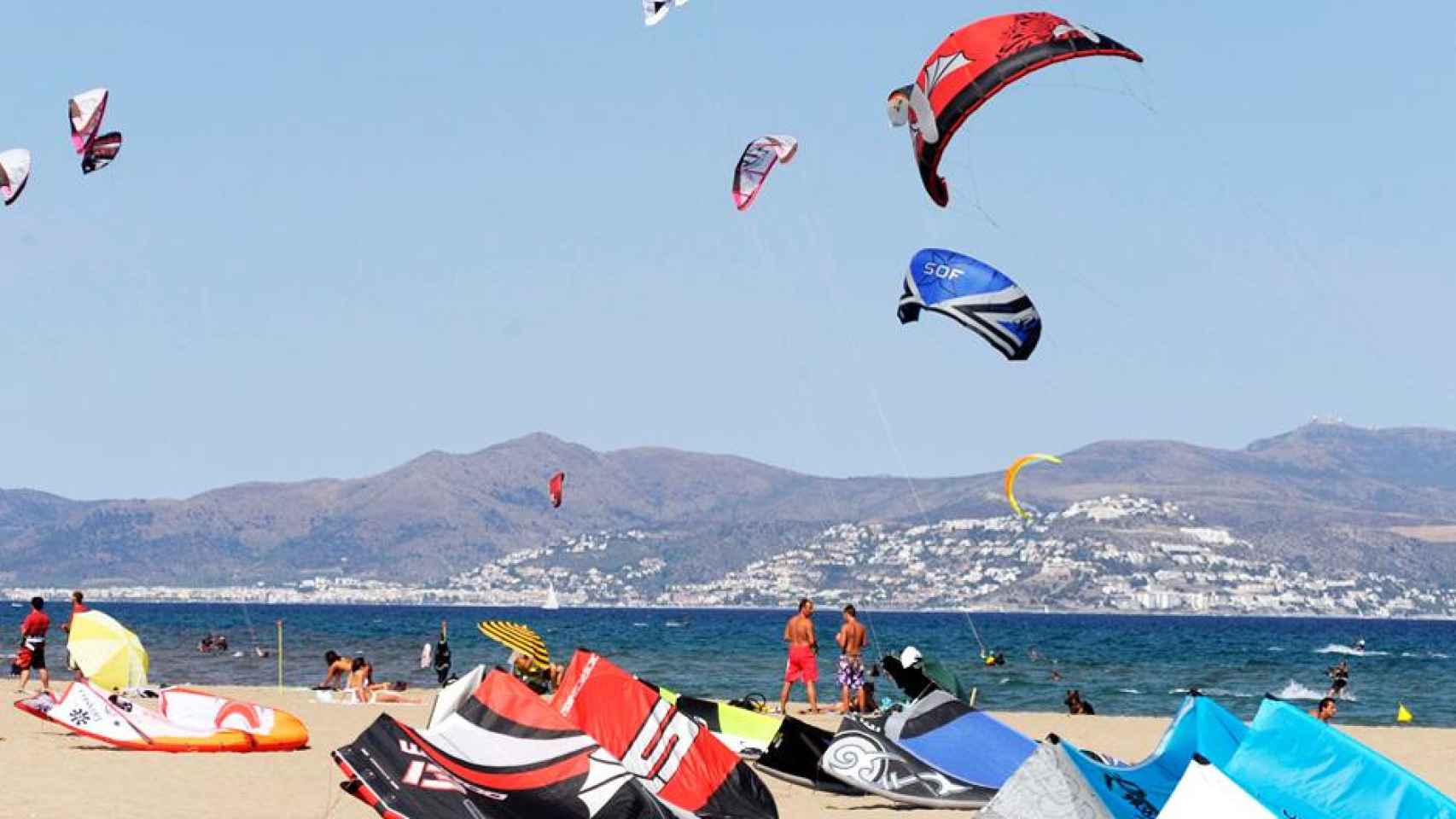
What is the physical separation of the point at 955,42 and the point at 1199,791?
11.5m

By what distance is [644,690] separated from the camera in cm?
1409

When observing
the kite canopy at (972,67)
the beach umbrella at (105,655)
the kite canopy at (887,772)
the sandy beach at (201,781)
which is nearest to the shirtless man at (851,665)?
the sandy beach at (201,781)

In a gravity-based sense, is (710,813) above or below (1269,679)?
above

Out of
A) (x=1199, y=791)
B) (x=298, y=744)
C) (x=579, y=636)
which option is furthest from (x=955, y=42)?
(x=579, y=636)

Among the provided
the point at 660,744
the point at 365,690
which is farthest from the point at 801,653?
the point at 660,744

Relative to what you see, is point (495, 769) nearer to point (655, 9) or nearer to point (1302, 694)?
point (655, 9)

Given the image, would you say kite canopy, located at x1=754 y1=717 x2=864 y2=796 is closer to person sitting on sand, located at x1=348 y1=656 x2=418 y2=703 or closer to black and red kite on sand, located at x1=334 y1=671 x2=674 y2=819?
black and red kite on sand, located at x1=334 y1=671 x2=674 y2=819

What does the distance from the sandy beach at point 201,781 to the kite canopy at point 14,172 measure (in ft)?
41.6

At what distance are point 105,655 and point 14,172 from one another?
1353 centimetres

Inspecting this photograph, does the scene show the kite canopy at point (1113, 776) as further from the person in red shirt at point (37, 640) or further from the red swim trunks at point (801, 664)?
the person in red shirt at point (37, 640)

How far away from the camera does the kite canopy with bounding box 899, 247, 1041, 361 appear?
2298 cm

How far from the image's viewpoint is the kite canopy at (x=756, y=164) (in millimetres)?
29484

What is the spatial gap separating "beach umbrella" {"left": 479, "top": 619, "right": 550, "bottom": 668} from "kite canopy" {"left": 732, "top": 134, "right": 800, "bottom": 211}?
22.7ft

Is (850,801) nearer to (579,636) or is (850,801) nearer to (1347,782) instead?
(1347,782)
